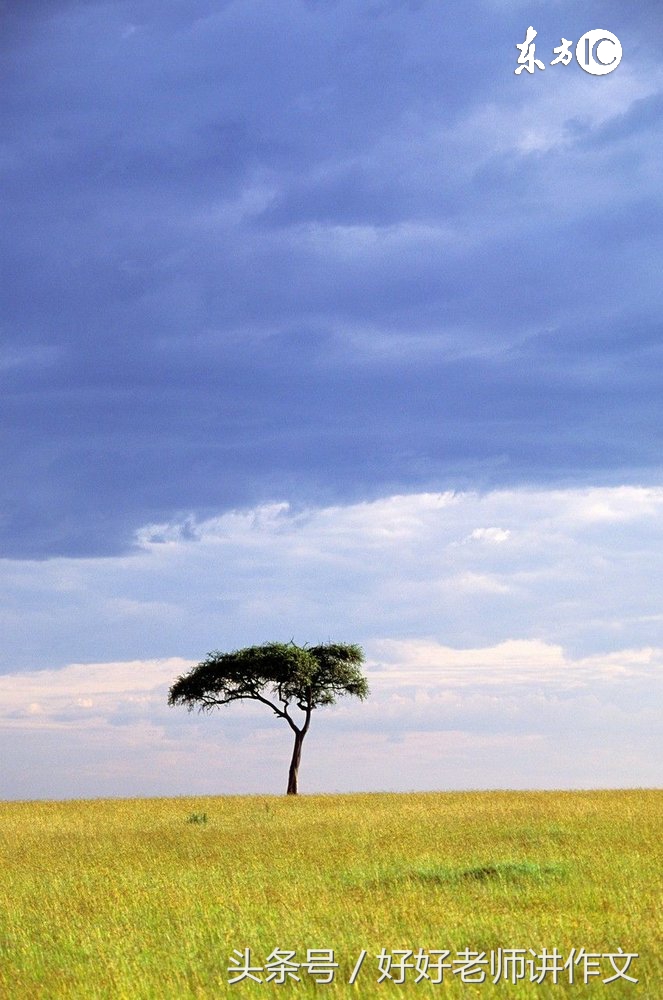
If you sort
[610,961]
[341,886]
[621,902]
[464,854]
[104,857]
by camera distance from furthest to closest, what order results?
[104,857] < [464,854] < [341,886] < [621,902] < [610,961]

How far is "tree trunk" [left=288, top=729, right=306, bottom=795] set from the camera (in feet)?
175

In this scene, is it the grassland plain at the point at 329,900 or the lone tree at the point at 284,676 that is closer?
the grassland plain at the point at 329,900

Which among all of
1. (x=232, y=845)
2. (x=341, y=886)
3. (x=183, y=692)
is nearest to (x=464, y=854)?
(x=341, y=886)

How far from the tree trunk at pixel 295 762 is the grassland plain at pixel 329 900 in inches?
843

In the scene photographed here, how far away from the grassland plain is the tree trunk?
70.3 feet

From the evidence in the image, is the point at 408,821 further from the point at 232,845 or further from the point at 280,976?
the point at 280,976

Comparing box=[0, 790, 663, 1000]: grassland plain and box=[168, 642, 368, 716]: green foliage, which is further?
box=[168, 642, 368, 716]: green foliage

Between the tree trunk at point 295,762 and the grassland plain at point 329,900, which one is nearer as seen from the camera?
the grassland plain at point 329,900

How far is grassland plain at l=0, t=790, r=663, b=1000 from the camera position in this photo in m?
12.4

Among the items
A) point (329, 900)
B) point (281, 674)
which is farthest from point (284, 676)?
point (329, 900)

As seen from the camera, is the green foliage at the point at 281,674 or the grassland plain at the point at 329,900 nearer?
the grassland plain at the point at 329,900

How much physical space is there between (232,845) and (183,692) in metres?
31.9

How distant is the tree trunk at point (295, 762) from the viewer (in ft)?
175

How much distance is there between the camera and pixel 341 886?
60.8ft
